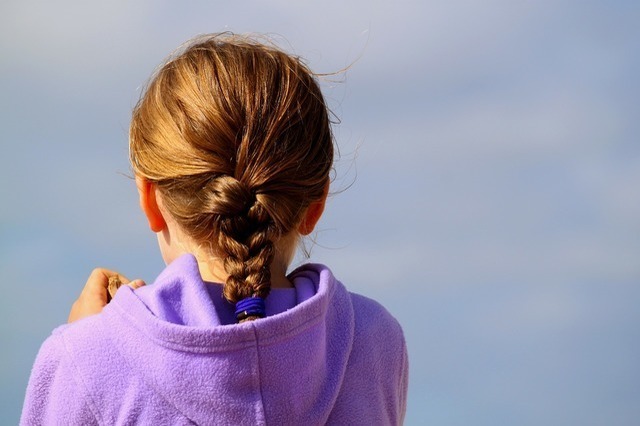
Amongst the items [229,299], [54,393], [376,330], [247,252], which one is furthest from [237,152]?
[54,393]

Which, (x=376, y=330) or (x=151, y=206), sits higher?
(x=151, y=206)

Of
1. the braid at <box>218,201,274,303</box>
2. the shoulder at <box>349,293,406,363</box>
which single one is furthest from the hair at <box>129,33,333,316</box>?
the shoulder at <box>349,293,406,363</box>

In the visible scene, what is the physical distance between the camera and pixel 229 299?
2.95 meters

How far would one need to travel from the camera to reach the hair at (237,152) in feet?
9.94

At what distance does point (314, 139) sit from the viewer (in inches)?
130

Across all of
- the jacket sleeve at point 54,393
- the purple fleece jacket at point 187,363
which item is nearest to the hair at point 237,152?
the purple fleece jacket at point 187,363

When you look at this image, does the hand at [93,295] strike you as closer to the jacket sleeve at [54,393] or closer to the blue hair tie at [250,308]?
the jacket sleeve at [54,393]

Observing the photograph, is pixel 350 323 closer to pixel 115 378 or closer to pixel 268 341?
pixel 268 341

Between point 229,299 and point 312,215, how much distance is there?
1.75ft

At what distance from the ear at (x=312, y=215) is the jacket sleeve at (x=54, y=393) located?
0.87 m

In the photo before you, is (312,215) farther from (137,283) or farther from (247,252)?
(137,283)

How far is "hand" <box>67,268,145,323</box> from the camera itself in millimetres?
3447

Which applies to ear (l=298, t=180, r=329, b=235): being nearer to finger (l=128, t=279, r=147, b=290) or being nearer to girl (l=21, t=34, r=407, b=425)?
girl (l=21, t=34, r=407, b=425)

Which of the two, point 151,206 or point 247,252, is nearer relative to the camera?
→ point 247,252
